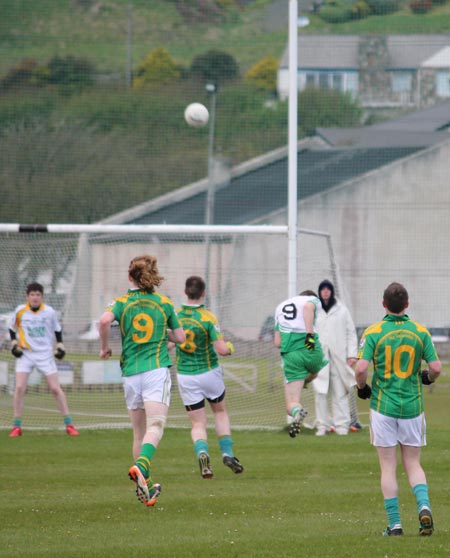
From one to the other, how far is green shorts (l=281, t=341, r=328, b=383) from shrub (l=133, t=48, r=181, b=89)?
32976 millimetres

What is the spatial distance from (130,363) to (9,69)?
41.3m

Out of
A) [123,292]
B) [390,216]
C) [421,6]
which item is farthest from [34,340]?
[390,216]

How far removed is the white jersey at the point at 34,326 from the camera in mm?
15641

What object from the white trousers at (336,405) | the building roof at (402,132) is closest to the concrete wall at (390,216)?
the building roof at (402,132)

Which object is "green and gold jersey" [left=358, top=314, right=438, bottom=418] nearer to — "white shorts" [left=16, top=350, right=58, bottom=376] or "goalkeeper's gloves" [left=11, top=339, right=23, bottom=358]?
"goalkeeper's gloves" [left=11, top=339, right=23, bottom=358]

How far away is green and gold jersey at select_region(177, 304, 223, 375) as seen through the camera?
1115 cm

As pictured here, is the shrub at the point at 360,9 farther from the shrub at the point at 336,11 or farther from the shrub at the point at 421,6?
the shrub at the point at 421,6

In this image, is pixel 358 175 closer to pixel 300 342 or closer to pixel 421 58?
pixel 421 58

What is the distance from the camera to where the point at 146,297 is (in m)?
9.15

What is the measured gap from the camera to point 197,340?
11.1 metres

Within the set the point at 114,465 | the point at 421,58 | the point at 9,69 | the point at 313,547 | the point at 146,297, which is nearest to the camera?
the point at 313,547

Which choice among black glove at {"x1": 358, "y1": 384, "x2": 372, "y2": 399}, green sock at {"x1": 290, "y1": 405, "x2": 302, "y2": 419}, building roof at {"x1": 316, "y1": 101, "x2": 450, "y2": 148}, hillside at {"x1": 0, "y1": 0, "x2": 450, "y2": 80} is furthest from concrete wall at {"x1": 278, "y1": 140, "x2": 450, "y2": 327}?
black glove at {"x1": 358, "y1": 384, "x2": 372, "y2": 399}

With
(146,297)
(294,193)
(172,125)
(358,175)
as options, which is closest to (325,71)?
(358,175)

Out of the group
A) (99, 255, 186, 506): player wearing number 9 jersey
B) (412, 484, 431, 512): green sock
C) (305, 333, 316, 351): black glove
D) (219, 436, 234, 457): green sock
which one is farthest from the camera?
(305, 333, 316, 351): black glove
